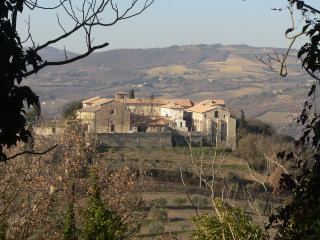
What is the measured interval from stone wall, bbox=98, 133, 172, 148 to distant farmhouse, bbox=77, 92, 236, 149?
1227mm

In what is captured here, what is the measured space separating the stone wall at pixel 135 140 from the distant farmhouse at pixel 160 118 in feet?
4.02

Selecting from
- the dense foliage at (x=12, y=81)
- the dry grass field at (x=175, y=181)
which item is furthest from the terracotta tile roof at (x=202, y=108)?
the dense foliage at (x=12, y=81)

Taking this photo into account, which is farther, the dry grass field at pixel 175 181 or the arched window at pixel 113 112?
the arched window at pixel 113 112

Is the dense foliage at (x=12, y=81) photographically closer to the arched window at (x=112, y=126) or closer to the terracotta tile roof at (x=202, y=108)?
the arched window at (x=112, y=126)

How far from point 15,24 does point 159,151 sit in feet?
142

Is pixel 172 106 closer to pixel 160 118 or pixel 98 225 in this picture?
pixel 160 118

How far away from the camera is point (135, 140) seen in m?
49.2

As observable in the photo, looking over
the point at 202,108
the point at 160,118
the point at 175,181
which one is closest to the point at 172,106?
the point at 202,108

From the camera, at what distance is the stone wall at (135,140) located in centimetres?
4769

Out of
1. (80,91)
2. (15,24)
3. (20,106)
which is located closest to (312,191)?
(20,106)

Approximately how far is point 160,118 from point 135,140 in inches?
377

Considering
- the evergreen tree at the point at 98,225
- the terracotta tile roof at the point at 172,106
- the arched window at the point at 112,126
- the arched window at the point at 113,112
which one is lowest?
the arched window at the point at 112,126

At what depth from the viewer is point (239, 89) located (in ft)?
533

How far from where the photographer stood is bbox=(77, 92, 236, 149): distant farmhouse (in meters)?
52.6
